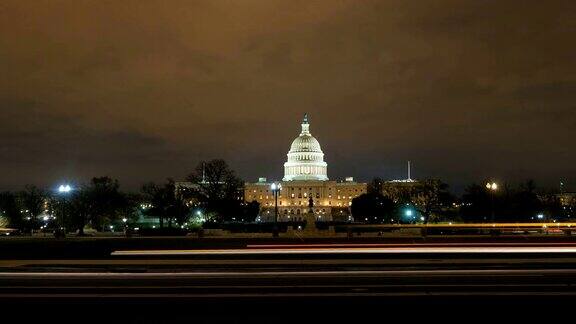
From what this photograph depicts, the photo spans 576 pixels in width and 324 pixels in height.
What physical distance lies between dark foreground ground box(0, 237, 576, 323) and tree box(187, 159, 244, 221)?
238 ft

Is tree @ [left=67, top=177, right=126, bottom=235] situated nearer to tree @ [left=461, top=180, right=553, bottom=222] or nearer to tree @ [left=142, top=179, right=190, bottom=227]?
tree @ [left=142, top=179, right=190, bottom=227]

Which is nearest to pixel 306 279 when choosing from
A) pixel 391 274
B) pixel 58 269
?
pixel 391 274

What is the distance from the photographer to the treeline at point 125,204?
3393 inches

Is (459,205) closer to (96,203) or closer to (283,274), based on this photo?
(96,203)

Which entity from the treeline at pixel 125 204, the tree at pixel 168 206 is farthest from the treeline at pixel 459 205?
the tree at pixel 168 206

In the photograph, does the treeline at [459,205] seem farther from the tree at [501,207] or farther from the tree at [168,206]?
the tree at [168,206]

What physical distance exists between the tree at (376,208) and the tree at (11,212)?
199ft

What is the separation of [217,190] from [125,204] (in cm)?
1450

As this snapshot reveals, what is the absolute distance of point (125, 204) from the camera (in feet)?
311

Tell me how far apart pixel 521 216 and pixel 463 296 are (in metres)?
73.1

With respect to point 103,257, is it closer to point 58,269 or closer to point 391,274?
point 58,269

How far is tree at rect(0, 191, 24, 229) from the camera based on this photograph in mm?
90062

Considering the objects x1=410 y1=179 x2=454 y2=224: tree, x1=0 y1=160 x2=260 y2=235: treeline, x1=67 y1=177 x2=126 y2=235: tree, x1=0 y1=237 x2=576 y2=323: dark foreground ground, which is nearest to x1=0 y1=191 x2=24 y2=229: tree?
x1=0 y1=160 x2=260 y2=235: treeline

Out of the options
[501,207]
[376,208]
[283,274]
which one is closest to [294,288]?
[283,274]
